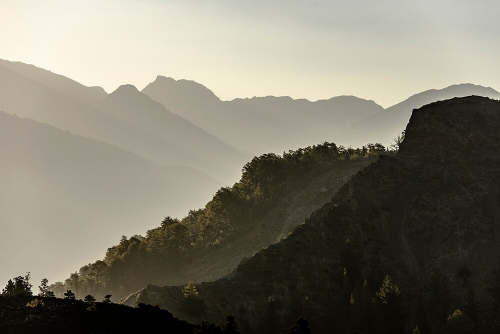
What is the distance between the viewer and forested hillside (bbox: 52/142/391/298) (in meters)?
125

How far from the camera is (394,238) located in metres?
110

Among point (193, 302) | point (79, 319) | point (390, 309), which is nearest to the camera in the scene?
point (79, 319)

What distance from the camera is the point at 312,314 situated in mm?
96625

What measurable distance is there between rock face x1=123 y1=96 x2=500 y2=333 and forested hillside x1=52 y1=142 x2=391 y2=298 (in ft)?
44.6

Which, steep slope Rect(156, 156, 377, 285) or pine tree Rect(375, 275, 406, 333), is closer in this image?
pine tree Rect(375, 275, 406, 333)

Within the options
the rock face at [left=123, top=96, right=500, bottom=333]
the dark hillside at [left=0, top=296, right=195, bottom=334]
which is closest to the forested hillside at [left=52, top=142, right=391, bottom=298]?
the rock face at [left=123, top=96, right=500, bottom=333]

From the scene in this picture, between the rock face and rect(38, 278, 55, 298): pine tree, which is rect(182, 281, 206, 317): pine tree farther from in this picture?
rect(38, 278, 55, 298): pine tree

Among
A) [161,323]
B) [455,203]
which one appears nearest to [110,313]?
[161,323]

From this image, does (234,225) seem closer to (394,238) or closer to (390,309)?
(394,238)

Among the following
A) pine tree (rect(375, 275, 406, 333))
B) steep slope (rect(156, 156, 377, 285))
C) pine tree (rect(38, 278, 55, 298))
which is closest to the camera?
pine tree (rect(375, 275, 406, 333))

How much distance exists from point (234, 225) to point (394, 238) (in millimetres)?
37164

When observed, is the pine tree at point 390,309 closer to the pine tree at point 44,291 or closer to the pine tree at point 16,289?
the pine tree at point 44,291

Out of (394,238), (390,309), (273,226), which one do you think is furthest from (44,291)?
(394,238)

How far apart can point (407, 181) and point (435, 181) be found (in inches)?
210
